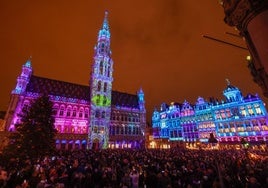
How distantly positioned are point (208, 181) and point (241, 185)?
2.02 meters

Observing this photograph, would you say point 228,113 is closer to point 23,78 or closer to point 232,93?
point 232,93

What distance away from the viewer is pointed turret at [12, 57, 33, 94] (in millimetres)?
42594

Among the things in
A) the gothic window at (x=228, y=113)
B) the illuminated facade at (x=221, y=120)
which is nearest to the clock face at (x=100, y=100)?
the illuminated facade at (x=221, y=120)

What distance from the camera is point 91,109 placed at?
5069 centimetres

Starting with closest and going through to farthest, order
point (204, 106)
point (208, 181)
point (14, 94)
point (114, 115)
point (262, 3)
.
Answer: point (262, 3) → point (208, 181) → point (14, 94) → point (114, 115) → point (204, 106)

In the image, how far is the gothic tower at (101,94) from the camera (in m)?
48.5

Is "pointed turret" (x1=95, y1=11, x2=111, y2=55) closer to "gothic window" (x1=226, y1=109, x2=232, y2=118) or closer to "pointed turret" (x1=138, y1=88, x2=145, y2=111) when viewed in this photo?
"pointed turret" (x1=138, y1=88, x2=145, y2=111)

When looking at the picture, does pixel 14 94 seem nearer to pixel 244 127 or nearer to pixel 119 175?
pixel 119 175

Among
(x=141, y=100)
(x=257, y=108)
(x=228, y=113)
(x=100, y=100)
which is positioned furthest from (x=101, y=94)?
(x=257, y=108)

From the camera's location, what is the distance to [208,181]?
8602 mm

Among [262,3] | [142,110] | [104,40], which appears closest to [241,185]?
[262,3]

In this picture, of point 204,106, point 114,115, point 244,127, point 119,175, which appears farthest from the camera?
point 204,106

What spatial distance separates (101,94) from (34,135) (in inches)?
1404

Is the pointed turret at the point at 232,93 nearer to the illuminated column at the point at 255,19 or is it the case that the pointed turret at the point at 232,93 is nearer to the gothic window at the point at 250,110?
the gothic window at the point at 250,110
